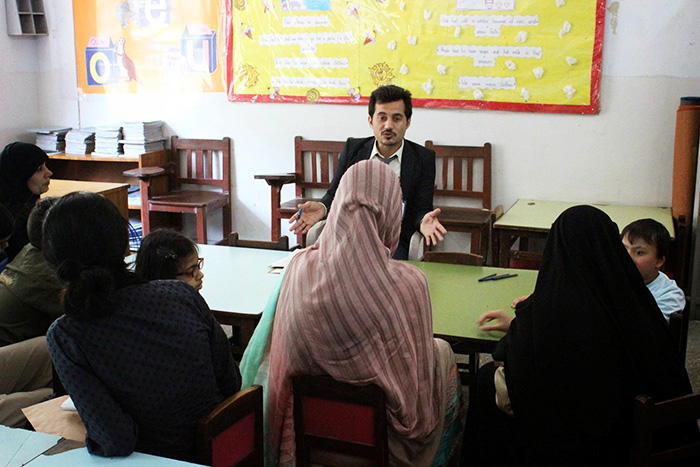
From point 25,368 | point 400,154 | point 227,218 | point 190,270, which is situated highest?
point 400,154

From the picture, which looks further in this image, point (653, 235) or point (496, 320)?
point (653, 235)

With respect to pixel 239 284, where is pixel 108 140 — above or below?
above

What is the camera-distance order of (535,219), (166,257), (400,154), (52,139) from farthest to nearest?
(52,139) < (535,219) < (400,154) < (166,257)

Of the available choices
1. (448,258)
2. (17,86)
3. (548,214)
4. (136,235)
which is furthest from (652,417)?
(17,86)

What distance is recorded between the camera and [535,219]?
12.6ft

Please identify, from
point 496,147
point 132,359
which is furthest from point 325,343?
point 496,147

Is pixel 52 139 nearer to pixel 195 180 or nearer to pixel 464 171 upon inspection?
pixel 195 180

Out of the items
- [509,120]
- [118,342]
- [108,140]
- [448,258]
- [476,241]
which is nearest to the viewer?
[118,342]

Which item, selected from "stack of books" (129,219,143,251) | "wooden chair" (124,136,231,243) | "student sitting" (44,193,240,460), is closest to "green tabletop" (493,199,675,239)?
"wooden chair" (124,136,231,243)

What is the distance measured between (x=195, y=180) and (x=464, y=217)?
6.90 ft

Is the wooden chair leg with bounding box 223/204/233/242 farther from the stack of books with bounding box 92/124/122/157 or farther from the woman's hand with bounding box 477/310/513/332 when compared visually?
the woman's hand with bounding box 477/310/513/332

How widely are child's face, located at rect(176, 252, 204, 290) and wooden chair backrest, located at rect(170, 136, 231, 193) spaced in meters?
2.94

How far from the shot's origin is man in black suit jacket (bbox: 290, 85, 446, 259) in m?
3.46

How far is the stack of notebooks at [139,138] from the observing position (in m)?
5.01
